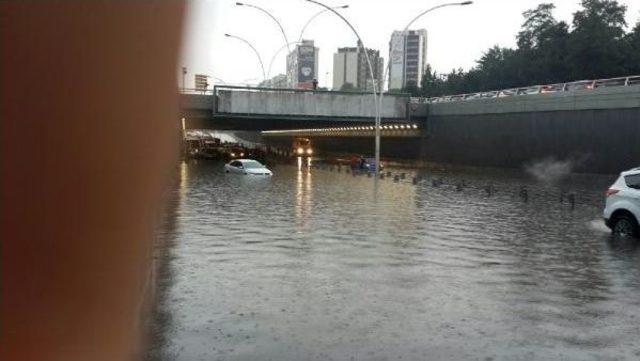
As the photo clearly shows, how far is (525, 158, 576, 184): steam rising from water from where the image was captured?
41181mm

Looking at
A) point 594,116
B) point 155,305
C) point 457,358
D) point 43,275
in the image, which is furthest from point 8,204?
point 594,116

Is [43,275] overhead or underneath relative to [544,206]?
overhead

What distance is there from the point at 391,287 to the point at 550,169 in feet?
121

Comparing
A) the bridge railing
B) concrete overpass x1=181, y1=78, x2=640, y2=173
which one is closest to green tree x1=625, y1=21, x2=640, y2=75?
the bridge railing

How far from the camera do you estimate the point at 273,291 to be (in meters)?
8.72

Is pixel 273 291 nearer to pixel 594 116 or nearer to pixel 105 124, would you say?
pixel 105 124

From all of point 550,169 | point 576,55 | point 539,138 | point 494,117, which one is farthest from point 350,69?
point 550,169

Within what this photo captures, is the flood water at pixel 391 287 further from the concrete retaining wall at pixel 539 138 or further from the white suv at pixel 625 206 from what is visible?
the concrete retaining wall at pixel 539 138

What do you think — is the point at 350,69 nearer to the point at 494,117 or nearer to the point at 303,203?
the point at 494,117

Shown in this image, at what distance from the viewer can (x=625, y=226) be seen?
47.4 ft

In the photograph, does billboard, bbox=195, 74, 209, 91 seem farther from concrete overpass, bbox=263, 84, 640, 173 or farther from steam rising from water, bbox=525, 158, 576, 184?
steam rising from water, bbox=525, 158, 576, 184

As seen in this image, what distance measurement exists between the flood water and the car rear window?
3.85 ft

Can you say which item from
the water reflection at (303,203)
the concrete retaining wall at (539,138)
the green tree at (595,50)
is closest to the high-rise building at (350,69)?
the green tree at (595,50)

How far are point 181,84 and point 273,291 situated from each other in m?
4.52
